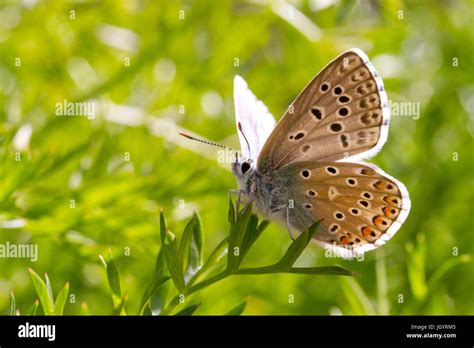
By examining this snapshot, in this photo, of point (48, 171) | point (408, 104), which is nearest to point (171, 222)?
point (48, 171)

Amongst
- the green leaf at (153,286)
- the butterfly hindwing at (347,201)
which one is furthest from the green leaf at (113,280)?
the butterfly hindwing at (347,201)

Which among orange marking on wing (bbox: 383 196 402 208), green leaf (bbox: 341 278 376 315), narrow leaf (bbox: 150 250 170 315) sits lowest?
green leaf (bbox: 341 278 376 315)

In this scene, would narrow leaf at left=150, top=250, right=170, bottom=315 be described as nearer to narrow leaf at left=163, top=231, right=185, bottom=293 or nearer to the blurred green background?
narrow leaf at left=163, top=231, right=185, bottom=293

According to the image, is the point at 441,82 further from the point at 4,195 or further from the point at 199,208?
the point at 4,195

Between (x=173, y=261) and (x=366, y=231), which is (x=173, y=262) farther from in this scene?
(x=366, y=231)

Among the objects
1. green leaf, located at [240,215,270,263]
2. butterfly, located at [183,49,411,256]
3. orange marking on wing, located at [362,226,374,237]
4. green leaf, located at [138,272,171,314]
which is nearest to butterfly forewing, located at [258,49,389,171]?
butterfly, located at [183,49,411,256]

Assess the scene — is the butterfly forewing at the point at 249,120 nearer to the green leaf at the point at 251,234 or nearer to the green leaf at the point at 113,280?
the green leaf at the point at 251,234

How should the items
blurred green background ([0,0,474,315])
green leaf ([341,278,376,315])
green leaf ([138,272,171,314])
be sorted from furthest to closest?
1. blurred green background ([0,0,474,315])
2. green leaf ([341,278,376,315])
3. green leaf ([138,272,171,314])
